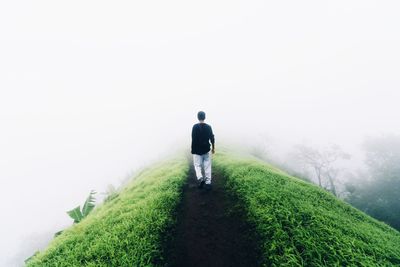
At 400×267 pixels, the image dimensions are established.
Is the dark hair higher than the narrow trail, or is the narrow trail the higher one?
the dark hair

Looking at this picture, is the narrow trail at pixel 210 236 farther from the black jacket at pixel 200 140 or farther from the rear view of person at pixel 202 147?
the black jacket at pixel 200 140

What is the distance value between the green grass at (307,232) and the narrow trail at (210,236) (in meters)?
0.46

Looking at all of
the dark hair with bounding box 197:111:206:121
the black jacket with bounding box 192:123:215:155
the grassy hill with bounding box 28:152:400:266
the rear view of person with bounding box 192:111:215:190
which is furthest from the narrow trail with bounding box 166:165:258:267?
the dark hair with bounding box 197:111:206:121

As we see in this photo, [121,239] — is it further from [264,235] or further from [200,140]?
[200,140]

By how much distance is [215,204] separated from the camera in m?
9.55

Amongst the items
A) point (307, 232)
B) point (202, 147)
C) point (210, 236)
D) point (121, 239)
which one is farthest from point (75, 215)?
point (307, 232)

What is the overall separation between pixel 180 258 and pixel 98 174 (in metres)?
118

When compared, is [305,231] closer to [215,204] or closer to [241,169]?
[215,204]

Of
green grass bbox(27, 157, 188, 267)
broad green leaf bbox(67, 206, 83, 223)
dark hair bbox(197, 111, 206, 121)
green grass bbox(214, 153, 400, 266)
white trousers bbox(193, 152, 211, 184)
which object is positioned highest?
dark hair bbox(197, 111, 206, 121)

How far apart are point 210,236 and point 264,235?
167 centimetres

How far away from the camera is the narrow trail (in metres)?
6.43

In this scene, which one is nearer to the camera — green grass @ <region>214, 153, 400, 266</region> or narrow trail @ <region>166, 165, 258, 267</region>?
green grass @ <region>214, 153, 400, 266</region>

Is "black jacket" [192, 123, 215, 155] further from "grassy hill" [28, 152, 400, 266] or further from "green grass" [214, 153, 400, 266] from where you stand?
"green grass" [214, 153, 400, 266]

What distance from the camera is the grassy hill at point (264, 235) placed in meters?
6.26
